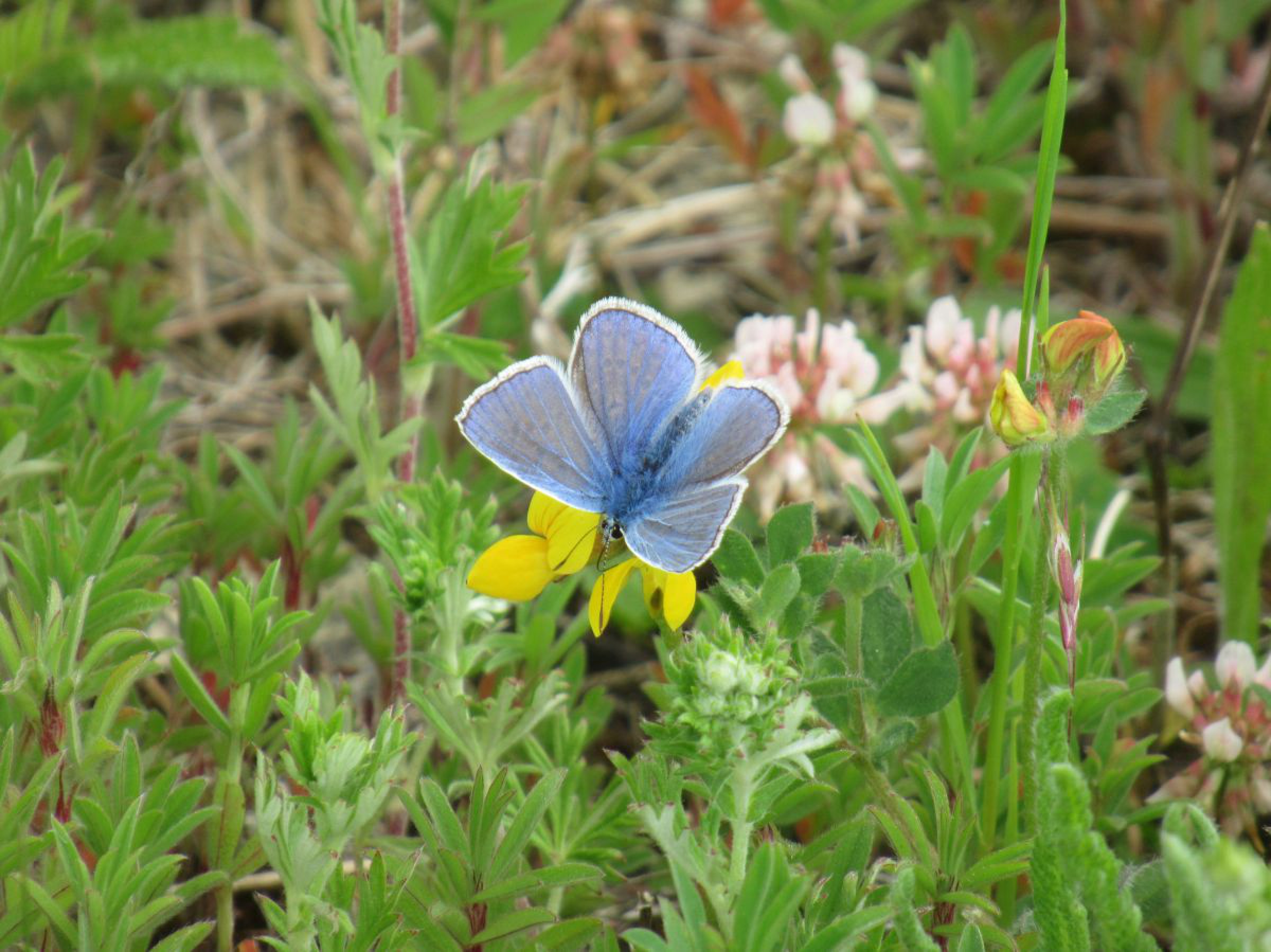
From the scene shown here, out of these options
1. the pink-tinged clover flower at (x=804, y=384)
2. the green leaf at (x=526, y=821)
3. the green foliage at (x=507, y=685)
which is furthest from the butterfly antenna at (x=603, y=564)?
the pink-tinged clover flower at (x=804, y=384)

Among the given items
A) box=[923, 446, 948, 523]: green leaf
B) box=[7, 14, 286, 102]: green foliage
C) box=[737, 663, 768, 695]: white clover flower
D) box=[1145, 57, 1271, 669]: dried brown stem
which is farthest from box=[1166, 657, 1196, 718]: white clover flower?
box=[7, 14, 286, 102]: green foliage

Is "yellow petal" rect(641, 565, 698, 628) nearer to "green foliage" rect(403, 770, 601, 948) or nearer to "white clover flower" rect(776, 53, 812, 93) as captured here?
"green foliage" rect(403, 770, 601, 948)

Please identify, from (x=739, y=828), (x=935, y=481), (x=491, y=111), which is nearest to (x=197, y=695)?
(x=739, y=828)

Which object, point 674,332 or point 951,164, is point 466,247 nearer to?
point 674,332

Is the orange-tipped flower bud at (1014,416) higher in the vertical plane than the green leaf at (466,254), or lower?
higher

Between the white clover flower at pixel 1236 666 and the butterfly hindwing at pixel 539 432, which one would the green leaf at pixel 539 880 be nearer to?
the butterfly hindwing at pixel 539 432

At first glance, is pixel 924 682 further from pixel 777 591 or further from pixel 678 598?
pixel 678 598
